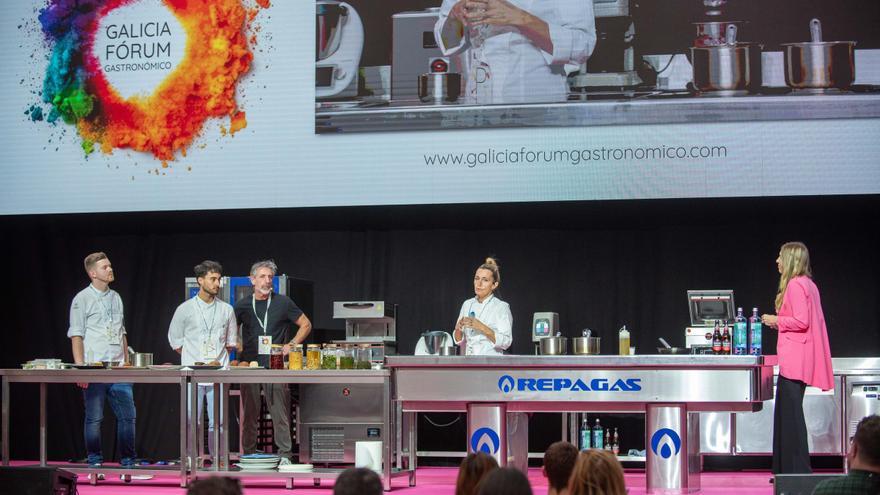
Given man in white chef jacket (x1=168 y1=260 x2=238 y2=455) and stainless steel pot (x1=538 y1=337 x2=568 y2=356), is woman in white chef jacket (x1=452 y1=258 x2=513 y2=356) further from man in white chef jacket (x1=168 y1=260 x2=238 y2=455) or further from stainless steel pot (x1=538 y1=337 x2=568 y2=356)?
man in white chef jacket (x1=168 y1=260 x2=238 y2=455)

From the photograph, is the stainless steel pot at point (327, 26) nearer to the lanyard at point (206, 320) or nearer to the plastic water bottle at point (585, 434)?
the lanyard at point (206, 320)

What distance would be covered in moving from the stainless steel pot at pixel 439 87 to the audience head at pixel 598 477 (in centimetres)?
545

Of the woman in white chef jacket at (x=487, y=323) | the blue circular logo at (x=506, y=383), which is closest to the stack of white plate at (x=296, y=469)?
the woman in white chef jacket at (x=487, y=323)

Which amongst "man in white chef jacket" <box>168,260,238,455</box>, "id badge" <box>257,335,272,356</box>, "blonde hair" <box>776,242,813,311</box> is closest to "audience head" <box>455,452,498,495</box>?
"blonde hair" <box>776,242,813,311</box>

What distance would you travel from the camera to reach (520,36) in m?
8.12

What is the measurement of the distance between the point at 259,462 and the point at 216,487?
445cm

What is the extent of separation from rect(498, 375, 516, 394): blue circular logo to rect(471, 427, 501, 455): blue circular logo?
0.76 feet

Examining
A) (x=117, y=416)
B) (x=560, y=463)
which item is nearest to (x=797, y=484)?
(x=560, y=463)

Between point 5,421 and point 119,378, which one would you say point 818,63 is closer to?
point 119,378

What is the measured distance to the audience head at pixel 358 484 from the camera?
2.58 m

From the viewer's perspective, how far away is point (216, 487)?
2537mm

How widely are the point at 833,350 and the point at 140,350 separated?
5.46 m

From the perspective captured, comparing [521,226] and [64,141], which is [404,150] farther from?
[64,141]

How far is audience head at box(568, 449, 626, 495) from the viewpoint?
2.92 meters
